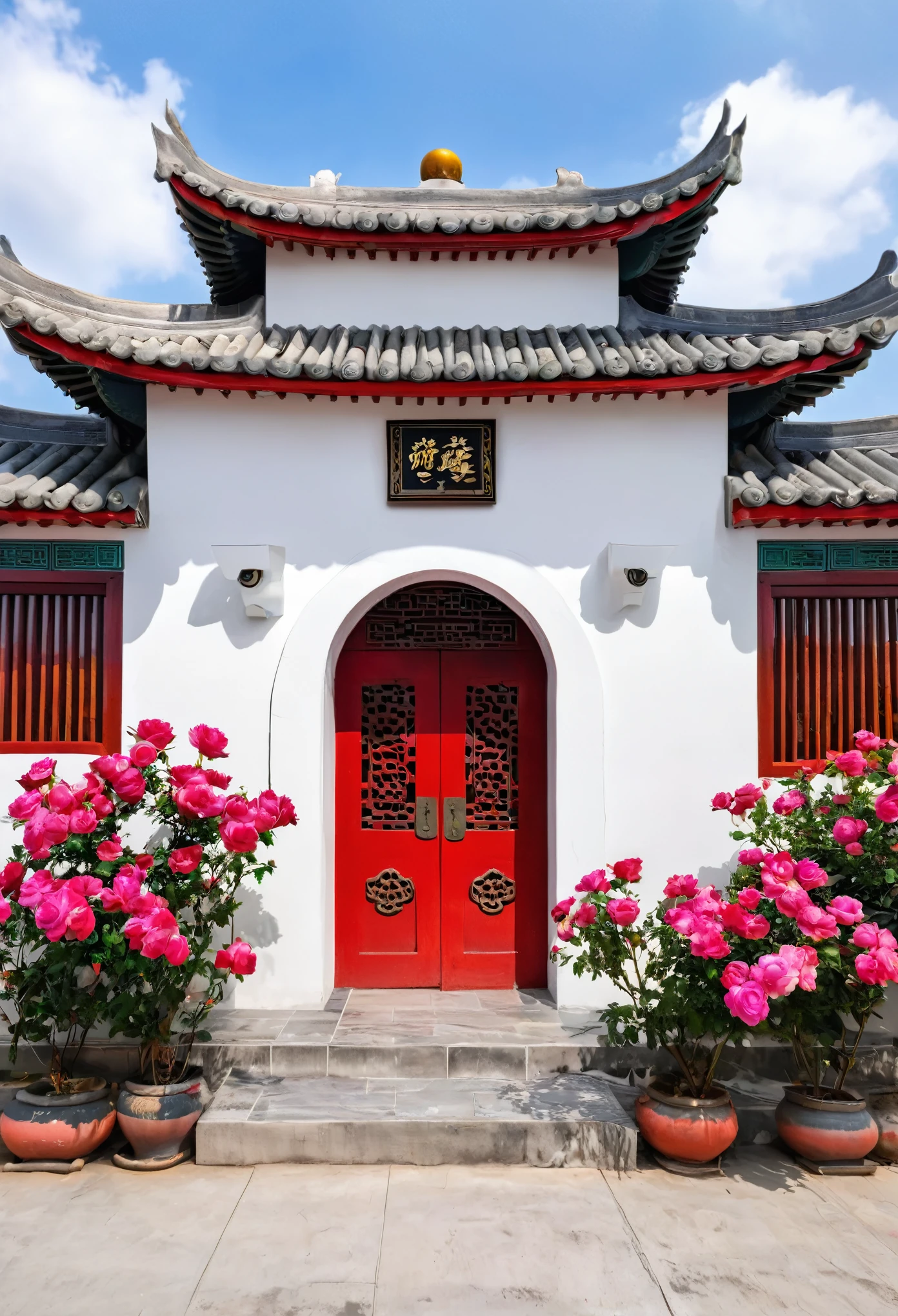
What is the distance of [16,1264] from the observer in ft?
10.7

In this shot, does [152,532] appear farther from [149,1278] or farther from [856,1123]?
[856,1123]

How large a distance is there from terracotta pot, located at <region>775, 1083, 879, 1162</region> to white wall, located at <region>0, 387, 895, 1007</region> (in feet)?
4.02

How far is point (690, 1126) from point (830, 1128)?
670mm

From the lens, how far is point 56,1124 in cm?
395

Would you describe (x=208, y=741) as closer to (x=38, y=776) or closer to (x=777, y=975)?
(x=38, y=776)

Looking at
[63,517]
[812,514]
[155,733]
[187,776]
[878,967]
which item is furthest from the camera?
[812,514]

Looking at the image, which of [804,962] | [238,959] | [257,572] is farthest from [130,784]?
[804,962]

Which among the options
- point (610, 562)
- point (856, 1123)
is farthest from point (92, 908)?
point (856, 1123)

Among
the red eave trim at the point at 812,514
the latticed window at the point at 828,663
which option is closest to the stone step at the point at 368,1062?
the latticed window at the point at 828,663

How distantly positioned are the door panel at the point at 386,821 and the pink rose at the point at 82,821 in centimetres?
169

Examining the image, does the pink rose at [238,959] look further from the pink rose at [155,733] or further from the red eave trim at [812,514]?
the red eave trim at [812,514]

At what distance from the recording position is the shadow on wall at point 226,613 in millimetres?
5008

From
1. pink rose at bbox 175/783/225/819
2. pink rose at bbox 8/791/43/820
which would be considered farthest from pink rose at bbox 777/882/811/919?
pink rose at bbox 8/791/43/820

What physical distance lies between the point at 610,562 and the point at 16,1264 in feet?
13.6
